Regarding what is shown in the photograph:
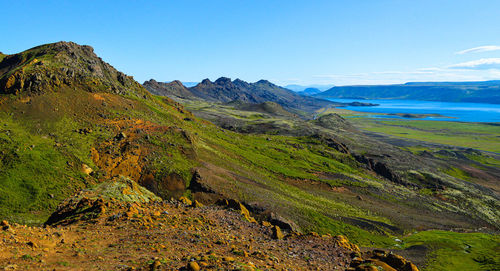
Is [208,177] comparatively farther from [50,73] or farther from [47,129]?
[50,73]

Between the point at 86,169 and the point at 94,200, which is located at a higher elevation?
the point at 86,169

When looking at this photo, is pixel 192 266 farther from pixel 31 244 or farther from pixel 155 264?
pixel 31 244

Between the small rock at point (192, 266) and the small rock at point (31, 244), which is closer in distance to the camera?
the small rock at point (192, 266)

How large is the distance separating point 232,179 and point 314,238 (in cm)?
3111

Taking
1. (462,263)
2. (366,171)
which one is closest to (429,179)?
(366,171)

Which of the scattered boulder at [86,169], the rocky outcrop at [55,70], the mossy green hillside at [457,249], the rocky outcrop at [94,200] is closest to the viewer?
the rocky outcrop at [94,200]

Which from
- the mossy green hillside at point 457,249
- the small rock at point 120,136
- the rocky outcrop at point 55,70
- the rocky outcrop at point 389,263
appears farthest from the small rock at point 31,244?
the rocky outcrop at point 55,70

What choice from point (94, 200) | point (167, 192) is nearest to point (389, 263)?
point (94, 200)

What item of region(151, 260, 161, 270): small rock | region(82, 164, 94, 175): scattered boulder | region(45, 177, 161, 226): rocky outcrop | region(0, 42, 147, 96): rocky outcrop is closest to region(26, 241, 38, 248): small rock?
region(45, 177, 161, 226): rocky outcrop

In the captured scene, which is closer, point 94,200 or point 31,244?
point 31,244

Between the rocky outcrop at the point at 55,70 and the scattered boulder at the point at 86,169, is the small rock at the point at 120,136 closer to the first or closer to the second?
the scattered boulder at the point at 86,169

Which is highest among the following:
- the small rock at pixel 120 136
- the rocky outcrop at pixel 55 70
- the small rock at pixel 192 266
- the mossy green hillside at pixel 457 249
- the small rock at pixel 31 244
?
the rocky outcrop at pixel 55 70

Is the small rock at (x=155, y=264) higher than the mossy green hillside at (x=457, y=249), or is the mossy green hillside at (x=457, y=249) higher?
the small rock at (x=155, y=264)

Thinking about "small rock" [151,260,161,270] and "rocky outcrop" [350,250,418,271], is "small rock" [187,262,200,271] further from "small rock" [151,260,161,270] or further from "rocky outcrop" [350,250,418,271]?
"rocky outcrop" [350,250,418,271]
